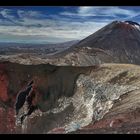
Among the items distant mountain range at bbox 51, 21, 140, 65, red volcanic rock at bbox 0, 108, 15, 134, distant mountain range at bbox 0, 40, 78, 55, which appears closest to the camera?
distant mountain range at bbox 0, 40, 78, 55

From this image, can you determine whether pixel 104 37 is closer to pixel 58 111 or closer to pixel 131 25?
pixel 131 25

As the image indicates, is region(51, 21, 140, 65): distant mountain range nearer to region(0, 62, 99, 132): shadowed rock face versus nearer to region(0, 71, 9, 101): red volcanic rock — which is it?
region(0, 62, 99, 132): shadowed rock face

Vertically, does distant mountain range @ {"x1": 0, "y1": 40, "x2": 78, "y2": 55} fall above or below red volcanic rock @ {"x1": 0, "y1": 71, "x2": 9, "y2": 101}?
above

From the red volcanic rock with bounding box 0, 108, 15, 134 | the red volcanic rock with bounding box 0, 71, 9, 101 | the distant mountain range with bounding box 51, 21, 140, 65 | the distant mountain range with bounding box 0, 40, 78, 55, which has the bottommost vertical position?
the red volcanic rock with bounding box 0, 108, 15, 134

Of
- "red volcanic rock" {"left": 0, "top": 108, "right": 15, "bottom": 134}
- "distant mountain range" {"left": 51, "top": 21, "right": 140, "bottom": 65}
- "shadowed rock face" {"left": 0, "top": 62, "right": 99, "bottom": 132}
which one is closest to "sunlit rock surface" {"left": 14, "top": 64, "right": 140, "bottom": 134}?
"shadowed rock face" {"left": 0, "top": 62, "right": 99, "bottom": 132}

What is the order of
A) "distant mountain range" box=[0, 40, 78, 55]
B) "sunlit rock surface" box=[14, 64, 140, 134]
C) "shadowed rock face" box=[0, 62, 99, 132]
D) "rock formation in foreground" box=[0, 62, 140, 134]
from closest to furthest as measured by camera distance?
"sunlit rock surface" box=[14, 64, 140, 134] < "rock formation in foreground" box=[0, 62, 140, 134] < "distant mountain range" box=[0, 40, 78, 55] < "shadowed rock face" box=[0, 62, 99, 132]

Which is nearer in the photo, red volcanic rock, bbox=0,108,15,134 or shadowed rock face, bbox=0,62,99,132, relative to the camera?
red volcanic rock, bbox=0,108,15,134

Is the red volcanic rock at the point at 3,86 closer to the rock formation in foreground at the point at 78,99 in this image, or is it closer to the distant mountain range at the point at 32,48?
the rock formation in foreground at the point at 78,99
